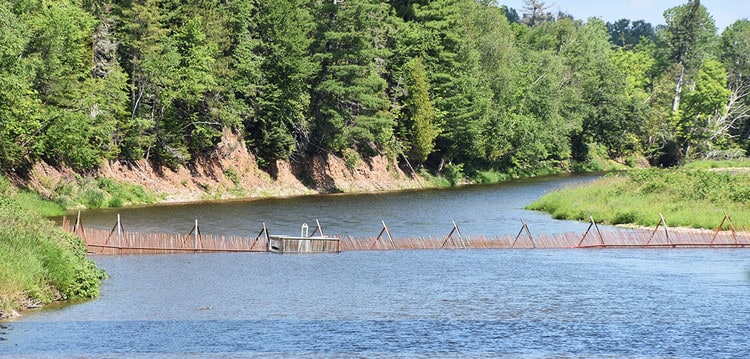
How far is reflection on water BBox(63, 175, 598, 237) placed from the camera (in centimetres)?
7512

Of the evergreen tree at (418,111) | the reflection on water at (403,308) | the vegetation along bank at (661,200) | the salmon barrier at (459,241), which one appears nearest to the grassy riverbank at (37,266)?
the reflection on water at (403,308)

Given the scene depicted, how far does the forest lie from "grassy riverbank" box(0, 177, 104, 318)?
27500mm

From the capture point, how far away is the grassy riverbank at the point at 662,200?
75.1 m

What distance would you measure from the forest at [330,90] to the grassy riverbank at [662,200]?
30890 millimetres

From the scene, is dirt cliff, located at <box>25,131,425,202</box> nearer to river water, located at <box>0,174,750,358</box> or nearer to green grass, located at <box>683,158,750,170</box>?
river water, located at <box>0,174,750,358</box>

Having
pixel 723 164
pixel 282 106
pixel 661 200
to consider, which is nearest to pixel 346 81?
pixel 282 106

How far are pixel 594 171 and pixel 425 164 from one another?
40.4m

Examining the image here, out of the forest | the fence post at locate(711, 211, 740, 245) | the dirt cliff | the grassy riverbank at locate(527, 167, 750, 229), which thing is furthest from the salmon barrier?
the dirt cliff

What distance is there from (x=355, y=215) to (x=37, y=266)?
45.1m

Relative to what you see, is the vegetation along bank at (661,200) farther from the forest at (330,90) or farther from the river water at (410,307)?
the forest at (330,90)

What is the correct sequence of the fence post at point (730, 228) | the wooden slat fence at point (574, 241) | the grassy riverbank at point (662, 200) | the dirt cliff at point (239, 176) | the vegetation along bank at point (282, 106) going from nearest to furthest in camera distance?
the wooden slat fence at point (574, 241) → the fence post at point (730, 228) → the grassy riverbank at point (662, 200) → the vegetation along bank at point (282, 106) → the dirt cliff at point (239, 176)

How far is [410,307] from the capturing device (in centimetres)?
4669

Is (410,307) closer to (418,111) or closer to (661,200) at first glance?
(661,200)

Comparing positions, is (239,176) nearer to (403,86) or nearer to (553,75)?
(403,86)
